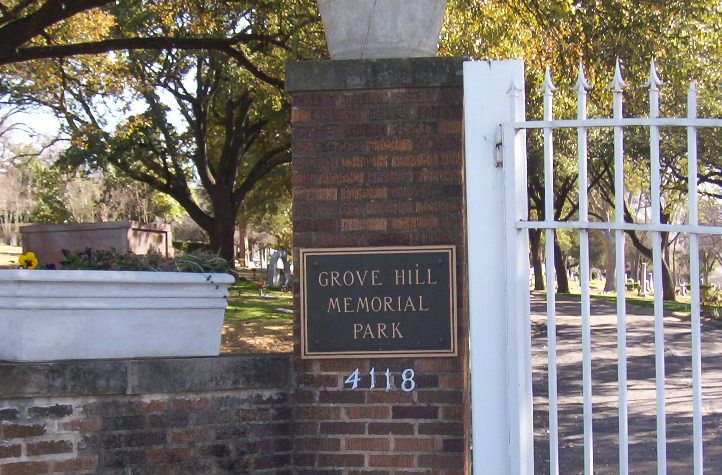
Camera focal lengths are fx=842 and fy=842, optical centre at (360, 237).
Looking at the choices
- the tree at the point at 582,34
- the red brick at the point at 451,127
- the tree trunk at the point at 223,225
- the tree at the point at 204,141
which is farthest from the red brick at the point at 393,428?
the tree trunk at the point at 223,225

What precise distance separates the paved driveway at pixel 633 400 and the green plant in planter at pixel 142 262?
12.6ft

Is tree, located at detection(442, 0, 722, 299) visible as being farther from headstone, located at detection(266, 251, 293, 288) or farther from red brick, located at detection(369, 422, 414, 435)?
headstone, located at detection(266, 251, 293, 288)

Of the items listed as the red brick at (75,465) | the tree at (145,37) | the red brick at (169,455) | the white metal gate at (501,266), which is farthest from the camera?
the tree at (145,37)

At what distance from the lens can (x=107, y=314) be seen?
3824 mm

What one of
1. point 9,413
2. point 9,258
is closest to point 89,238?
point 9,413

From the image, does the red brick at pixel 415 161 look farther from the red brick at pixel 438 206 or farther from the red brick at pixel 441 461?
the red brick at pixel 441 461

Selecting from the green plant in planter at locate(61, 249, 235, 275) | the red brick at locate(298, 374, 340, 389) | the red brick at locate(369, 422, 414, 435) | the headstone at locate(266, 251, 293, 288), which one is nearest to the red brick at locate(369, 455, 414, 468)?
the red brick at locate(369, 422, 414, 435)

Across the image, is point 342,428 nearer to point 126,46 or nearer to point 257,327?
point 257,327

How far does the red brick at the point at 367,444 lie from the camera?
12.6 ft

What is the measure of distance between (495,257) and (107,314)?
1.76 m

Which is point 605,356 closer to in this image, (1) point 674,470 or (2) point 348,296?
(1) point 674,470

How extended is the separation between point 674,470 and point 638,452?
63cm

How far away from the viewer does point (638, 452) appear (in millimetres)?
7215

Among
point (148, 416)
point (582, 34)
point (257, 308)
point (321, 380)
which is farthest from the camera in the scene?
point (257, 308)
